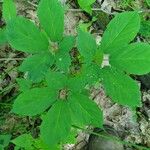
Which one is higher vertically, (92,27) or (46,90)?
(46,90)

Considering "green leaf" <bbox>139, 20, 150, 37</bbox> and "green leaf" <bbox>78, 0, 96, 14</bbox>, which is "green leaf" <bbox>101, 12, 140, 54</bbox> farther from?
"green leaf" <bbox>139, 20, 150, 37</bbox>

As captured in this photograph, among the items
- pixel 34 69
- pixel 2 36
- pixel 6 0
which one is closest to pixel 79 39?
pixel 34 69

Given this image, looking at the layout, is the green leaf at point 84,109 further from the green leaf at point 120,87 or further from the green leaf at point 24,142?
the green leaf at point 24,142

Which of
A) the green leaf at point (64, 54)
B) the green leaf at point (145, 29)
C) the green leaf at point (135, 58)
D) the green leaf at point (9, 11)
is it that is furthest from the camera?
the green leaf at point (145, 29)

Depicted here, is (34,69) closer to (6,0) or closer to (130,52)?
(130,52)

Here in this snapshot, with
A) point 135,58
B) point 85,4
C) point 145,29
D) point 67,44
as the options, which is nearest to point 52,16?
point 67,44

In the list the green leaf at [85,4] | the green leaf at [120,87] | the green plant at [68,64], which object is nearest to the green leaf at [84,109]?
the green plant at [68,64]
